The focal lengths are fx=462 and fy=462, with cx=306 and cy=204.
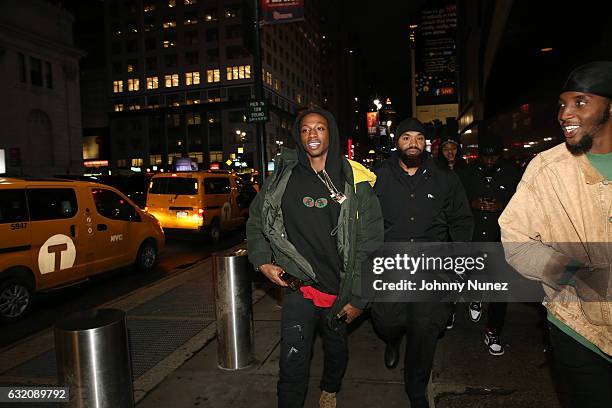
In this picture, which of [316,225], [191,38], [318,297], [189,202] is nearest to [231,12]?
[191,38]

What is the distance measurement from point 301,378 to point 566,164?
2.12m

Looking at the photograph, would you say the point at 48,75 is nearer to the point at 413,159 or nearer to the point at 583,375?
the point at 413,159

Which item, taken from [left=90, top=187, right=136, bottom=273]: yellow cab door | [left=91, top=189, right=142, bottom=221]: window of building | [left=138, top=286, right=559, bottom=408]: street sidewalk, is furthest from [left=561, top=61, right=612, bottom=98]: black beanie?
[left=91, top=189, right=142, bottom=221]: window of building

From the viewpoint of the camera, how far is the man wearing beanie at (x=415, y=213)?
3498mm

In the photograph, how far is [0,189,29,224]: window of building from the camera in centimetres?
664

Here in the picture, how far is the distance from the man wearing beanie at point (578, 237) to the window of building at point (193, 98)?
8101cm

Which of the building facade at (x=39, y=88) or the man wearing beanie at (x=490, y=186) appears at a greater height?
the building facade at (x=39, y=88)

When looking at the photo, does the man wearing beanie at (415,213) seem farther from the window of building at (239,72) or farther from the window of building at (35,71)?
the window of building at (239,72)

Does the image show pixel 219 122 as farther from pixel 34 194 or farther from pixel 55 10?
pixel 34 194

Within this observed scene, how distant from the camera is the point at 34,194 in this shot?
23.4 feet

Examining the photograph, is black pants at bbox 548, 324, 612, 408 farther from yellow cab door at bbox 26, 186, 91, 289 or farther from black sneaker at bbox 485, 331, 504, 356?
yellow cab door at bbox 26, 186, 91, 289

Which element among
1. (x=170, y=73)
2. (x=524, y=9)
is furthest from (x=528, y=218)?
(x=170, y=73)

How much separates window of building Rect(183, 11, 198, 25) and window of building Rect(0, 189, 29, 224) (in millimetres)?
80964

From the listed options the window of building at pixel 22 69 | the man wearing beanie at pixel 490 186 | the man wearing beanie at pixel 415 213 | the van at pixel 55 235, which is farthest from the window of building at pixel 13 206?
the window of building at pixel 22 69
